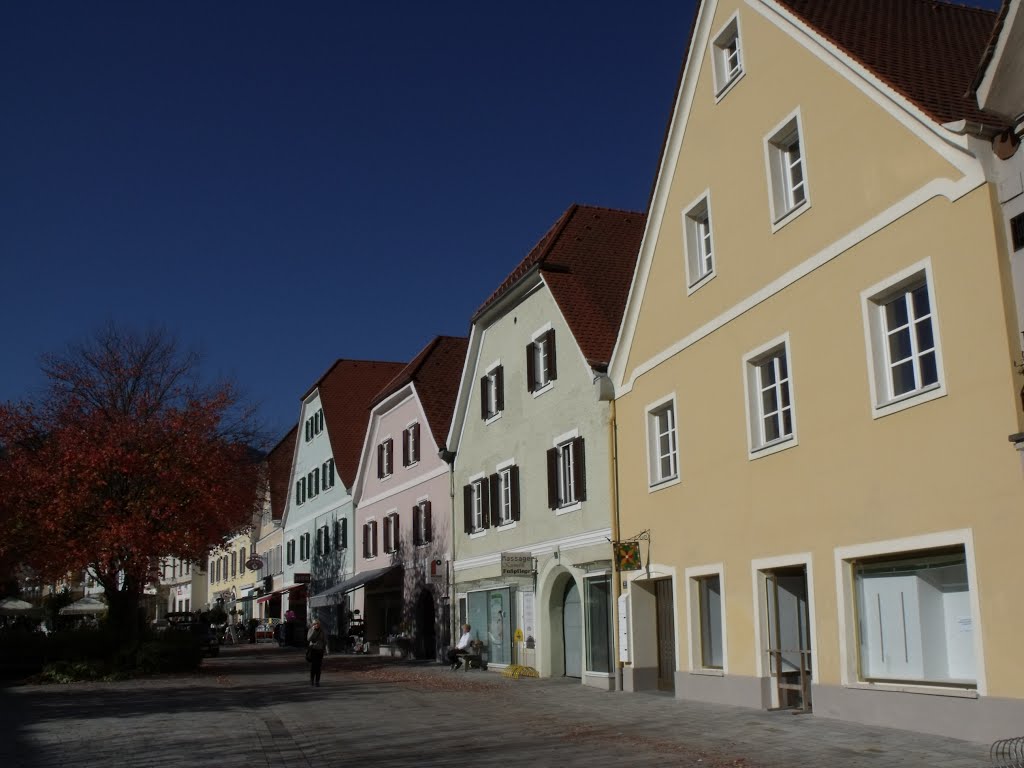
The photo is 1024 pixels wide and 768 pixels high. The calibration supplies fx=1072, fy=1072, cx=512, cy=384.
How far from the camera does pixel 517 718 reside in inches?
654

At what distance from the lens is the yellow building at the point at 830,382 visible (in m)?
12.0

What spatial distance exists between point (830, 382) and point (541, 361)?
12.3 metres

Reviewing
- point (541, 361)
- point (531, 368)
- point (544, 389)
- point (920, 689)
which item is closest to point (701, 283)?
point (544, 389)

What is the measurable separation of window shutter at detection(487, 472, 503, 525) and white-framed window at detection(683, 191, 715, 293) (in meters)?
11.1

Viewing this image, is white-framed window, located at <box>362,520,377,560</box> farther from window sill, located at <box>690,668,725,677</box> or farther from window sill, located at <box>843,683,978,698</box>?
window sill, located at <box>843,683,978,698</box>

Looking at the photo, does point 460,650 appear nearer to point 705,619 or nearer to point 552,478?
point 552,478

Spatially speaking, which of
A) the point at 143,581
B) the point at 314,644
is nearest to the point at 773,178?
the point at 314,644

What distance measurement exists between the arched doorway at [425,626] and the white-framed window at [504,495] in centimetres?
719

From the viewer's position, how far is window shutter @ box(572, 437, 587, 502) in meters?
23.3

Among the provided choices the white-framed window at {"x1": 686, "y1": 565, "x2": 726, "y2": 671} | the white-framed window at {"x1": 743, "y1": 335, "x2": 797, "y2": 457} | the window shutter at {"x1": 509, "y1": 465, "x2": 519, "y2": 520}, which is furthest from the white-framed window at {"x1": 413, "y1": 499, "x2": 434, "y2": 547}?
the white-framed window at {"x1": 743, "y1": 335, "x2": 797, "y2": 457}

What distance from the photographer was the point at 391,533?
38.1 m

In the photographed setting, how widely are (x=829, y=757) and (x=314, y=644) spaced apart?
14706 mm

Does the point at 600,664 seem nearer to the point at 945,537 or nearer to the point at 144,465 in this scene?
the point at 945,537

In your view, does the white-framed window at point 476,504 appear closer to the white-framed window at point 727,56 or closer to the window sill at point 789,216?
the white-framed window at point 727,56
